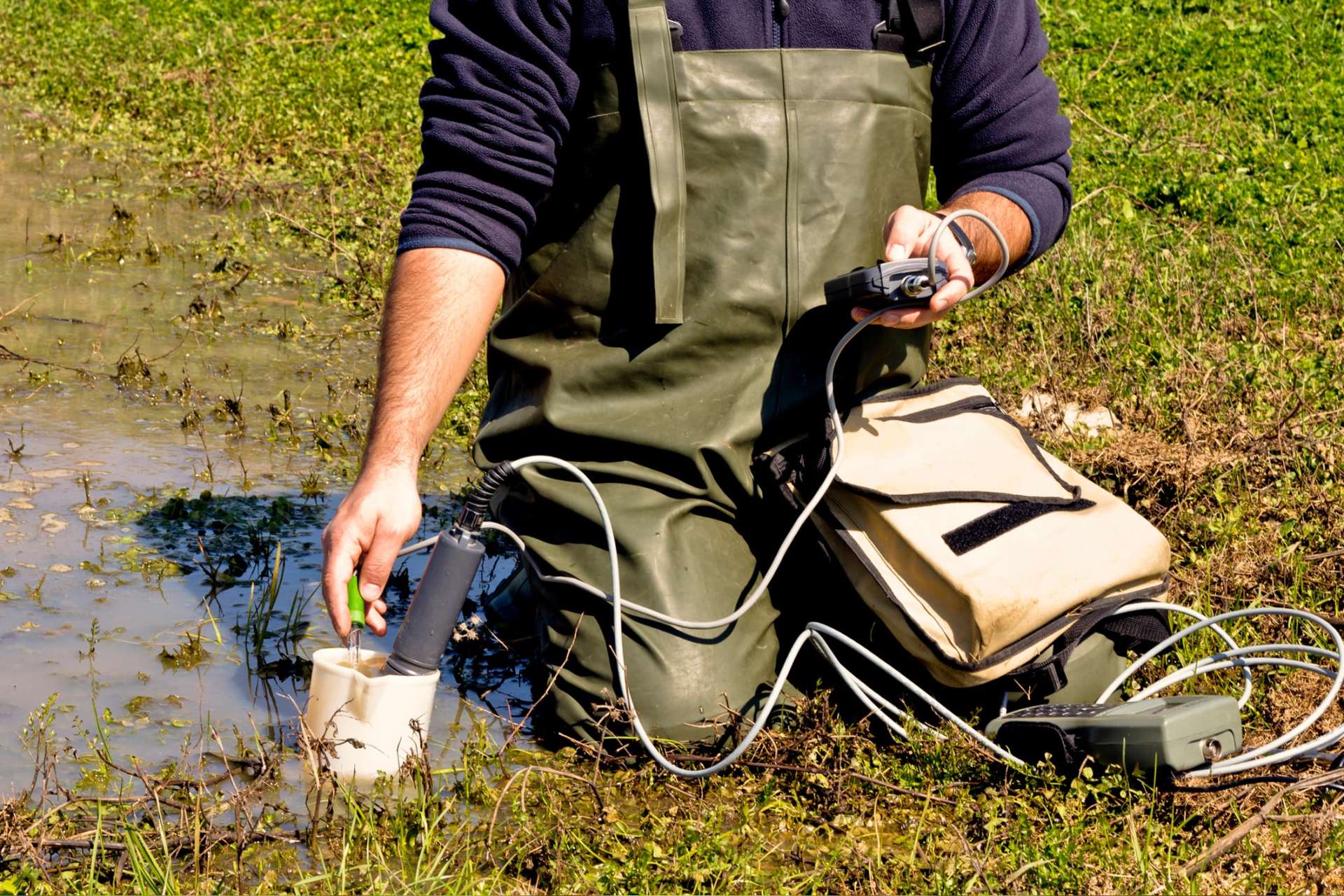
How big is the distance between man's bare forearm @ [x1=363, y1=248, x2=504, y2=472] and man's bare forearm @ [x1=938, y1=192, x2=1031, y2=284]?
98cm

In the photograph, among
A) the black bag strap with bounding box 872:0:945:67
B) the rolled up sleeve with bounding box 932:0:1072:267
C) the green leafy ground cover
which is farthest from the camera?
the rolled up sleeve with bounding box 932:0:1072:267

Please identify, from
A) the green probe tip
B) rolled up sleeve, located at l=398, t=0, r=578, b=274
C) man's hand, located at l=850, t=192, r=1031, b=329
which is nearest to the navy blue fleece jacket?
rolled up sleeve, located at l=398, t=0, r=578, b=274

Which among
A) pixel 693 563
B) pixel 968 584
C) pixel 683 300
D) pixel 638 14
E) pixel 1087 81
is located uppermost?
pixel 638 14

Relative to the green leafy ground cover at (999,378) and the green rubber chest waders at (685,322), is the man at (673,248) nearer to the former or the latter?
the green rubber chest waders at (685,322)

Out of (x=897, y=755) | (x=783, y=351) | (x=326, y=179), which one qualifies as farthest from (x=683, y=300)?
(x=326, y=179)

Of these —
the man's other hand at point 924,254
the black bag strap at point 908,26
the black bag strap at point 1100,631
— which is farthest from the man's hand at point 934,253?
the black bag strap at point 1100,631

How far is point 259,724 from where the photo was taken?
2.81m

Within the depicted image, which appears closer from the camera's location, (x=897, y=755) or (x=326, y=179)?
(x=897, y=755)

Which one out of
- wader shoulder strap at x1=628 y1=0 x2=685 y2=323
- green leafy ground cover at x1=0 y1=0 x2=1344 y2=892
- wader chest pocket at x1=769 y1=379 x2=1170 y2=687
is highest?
wader shoulder strap at x1=628 y1=0 x2=685 y2=323

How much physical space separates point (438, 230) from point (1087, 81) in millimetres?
6324

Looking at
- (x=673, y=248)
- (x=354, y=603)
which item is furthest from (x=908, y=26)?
(x=354, y=603)

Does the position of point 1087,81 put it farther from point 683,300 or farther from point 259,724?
point 259,724

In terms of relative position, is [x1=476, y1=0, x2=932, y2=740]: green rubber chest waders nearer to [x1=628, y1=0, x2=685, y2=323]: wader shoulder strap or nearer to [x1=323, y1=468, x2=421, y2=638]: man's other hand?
[x1=628, y1=0, x2=685, y2=323]: wader shoulder strap

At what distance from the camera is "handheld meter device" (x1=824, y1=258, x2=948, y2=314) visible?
273 cm
